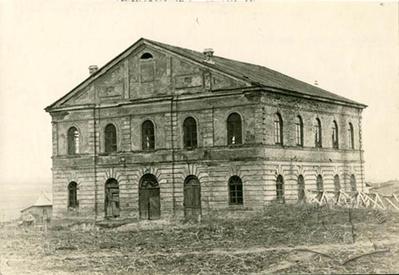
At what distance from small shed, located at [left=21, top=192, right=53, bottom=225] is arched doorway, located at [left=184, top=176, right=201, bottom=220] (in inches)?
350

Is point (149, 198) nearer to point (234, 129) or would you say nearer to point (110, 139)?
point (110, 139)

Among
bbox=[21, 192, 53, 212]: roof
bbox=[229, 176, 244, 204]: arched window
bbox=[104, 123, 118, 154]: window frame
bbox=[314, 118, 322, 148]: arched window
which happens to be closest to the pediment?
bbox=[104, 123, 118, 154]: window frame

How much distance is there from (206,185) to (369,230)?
8.85 m

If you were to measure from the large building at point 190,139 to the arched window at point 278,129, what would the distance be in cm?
6

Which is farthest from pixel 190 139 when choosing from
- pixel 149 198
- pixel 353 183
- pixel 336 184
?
pixel 353 183

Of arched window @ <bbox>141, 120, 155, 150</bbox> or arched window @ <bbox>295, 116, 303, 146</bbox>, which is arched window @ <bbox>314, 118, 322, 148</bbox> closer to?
arched window @ <bbox>295, 116, 303, 146</bbox>

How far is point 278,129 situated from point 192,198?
16.7ft

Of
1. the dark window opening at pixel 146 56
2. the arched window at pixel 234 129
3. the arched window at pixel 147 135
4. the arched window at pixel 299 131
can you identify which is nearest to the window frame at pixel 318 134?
the arched window at pixel 299 131

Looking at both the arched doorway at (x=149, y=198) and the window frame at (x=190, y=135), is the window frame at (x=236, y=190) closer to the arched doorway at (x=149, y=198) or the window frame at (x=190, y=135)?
the window frame at (x=190, y=135)

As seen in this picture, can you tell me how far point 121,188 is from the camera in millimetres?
35250

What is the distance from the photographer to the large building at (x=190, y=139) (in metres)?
32.0

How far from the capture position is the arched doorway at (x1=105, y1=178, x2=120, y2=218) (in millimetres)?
35469

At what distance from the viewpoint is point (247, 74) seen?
109 ft

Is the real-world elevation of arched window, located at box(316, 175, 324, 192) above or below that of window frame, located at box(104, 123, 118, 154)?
below
